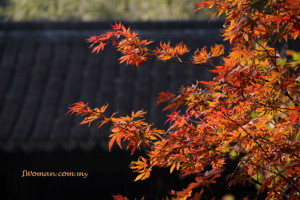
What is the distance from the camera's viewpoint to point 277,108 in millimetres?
2039

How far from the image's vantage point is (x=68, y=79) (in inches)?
197

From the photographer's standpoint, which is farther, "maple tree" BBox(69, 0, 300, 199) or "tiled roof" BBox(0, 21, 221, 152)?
"tiled roof" BBox(0, 21, 221, 152)

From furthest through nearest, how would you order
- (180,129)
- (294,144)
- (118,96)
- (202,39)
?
(202,39) < (118,96) < (180,129) < (294,144)

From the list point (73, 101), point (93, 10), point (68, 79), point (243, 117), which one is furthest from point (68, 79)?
point (93, 10)

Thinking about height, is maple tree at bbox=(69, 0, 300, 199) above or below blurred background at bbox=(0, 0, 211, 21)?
below

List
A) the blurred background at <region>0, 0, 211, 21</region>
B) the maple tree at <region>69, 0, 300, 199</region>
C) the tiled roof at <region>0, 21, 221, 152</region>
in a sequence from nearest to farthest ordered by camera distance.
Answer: the maple tree at <region>69, 0, 300, 199</region>, the tiled roof at <region>0, 21, 221, 152</region>, the blurred background at <region>0, 0, 211, 21</region>

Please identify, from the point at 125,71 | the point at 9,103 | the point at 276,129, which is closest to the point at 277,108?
the point at 276,129

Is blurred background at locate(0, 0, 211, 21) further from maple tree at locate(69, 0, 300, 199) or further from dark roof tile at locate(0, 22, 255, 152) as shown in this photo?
maple tree at locate(69, 0, 300, 199)

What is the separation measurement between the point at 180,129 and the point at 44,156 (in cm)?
267

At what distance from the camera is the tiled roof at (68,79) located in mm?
4359

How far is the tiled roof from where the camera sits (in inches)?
172

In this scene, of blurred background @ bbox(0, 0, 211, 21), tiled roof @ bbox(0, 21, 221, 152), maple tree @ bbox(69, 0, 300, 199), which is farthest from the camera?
blurred background @ bbox(0, 0, 211, 21)

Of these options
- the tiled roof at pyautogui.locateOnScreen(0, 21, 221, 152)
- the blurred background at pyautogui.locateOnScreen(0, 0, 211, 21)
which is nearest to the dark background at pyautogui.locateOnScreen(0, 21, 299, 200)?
the tiled roof at pyautogui.locateOnScreen(0, 21, 221, 152)

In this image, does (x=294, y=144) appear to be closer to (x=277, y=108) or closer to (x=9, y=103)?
(x=277, y=108)
